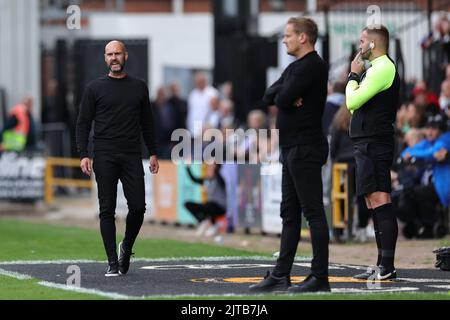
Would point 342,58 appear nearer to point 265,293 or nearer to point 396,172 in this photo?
point 396,172

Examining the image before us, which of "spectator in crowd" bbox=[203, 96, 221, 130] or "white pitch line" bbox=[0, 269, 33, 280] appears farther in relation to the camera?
"spectator in crowd" bbox=[203, 96, 221, 130]

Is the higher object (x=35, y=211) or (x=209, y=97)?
(x=209, y=97)

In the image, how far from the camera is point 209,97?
26109 millimetres

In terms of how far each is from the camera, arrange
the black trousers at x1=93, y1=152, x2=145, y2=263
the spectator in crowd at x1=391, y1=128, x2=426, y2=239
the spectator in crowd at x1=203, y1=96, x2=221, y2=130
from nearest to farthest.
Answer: the black trousers at x1=93, y1=152, x2=145, y2=263, the spectator in crowd at x1=391, y1=128, x2=426, y2=239, the spectator in crowd at x1=203, y1=96, x2=221, y2=130

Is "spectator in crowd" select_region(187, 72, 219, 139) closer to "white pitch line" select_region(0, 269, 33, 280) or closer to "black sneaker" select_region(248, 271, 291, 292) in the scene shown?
"white pitch line" select_region(0, 269, 33, 280)

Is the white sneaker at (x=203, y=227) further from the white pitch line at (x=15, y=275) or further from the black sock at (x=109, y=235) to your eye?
the black sock at (x=109, y=235)

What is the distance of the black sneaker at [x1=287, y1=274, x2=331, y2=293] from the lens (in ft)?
32.9


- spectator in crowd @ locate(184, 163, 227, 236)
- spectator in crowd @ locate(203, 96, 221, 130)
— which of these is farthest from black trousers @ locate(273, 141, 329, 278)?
spectator in crowd @ locate(203, 96, 221, 130)

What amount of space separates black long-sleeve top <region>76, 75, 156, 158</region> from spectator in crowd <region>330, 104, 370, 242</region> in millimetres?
5563

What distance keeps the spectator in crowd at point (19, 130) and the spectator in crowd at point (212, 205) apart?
26.6ft

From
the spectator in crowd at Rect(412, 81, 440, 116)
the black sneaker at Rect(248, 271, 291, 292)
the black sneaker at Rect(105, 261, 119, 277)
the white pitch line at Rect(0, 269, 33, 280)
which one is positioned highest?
the spectator in crowd at Rect(412, 81, 440, 116)
